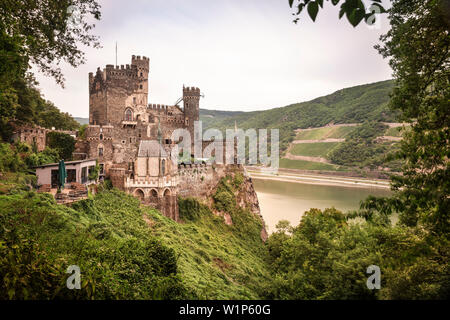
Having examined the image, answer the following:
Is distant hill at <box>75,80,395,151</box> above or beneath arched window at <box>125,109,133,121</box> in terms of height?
above

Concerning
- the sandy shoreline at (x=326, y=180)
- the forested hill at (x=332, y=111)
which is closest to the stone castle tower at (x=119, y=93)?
the sandy shoreline at (x=326, y=180)

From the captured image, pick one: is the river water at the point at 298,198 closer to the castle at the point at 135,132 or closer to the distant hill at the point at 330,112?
the castle at the point at 135,132

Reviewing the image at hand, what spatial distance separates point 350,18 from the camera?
361cm

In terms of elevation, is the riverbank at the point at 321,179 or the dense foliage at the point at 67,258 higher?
the dense foliage at the point at 67,258

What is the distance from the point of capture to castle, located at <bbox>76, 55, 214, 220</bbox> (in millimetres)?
22781

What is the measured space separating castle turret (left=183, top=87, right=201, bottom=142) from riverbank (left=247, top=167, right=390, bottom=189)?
105 feet

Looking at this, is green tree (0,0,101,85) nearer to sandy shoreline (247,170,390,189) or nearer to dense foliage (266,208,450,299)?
dense foliage (266,208,450,299)

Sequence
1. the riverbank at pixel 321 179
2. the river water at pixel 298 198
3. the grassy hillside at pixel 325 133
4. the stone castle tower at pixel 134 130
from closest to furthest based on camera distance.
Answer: the stone castle tower at pixel 134 130 < the river water at pixel 298 198 < the riverbank at pixel 321 179 < the grassy hillside at pixel 325 133

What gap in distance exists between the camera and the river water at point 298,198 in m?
40.2

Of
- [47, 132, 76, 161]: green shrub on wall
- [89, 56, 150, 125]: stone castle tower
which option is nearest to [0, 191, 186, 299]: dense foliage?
[47, 132, 76, 161]: green shrub on wall

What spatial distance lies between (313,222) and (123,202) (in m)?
13.1

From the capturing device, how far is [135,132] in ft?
91.2

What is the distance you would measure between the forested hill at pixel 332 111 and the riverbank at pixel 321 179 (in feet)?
70.4

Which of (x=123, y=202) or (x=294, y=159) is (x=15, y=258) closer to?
(x=123, y=202)
